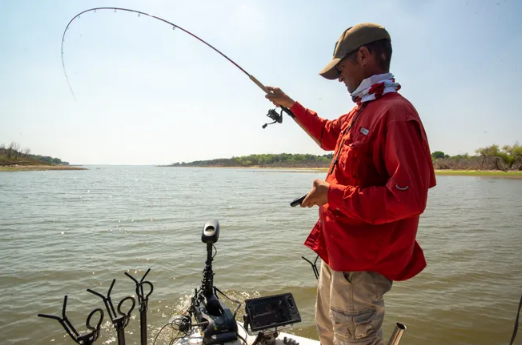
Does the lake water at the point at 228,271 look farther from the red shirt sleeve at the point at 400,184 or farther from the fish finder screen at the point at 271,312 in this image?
the red shirt sleeve at the point at 400,184

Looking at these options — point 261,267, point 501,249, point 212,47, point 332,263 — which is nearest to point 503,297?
point 501,249

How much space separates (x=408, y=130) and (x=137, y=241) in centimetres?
A: 958

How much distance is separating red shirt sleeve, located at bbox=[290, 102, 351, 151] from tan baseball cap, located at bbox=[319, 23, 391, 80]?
0.73m

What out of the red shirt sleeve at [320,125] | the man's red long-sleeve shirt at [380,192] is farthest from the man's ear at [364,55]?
the red shirt sleeve at [320,125]

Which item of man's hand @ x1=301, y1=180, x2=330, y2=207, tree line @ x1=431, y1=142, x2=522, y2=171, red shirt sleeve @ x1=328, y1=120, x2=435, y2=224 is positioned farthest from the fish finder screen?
tree line @ x1=431, y1=142, x2=522, y2=171

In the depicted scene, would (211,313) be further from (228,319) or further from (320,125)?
(320,125)

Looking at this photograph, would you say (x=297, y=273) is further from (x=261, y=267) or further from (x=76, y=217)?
(x=76, y=217)

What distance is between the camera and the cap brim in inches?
81.8

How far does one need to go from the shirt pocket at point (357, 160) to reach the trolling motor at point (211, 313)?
55.6 inches

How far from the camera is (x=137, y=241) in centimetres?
976

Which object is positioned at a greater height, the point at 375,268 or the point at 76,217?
the point at 375,268

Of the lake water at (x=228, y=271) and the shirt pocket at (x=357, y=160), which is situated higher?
the shirt pocket at (x=357, y=160)

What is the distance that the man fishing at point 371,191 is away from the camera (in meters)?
1.62

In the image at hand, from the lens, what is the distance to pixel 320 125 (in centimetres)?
288
